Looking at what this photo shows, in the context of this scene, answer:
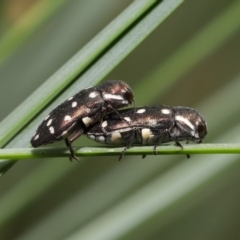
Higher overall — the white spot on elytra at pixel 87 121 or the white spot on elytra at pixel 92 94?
the white spot on elytra at pixel 92 94

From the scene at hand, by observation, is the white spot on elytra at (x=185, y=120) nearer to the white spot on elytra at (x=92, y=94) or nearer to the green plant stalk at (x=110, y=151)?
the white spot on elytra at (x=92, y=94)

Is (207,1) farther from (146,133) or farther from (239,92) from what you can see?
(146,133)

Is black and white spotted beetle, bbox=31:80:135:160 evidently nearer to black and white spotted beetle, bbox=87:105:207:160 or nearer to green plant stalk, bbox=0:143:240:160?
black and white spotted beetle, bbox=87:105:207:160

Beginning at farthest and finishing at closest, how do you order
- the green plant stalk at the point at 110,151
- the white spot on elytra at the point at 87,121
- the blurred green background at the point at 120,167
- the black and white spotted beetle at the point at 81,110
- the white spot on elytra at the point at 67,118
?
the blurred green background at the point at 120,167, the white spot on elytra at the point at 87,121, the white spot on elytra at the point at 67,118, the black and white spotted beetle at the point at 81,110, the green plant stalk at the point at 110,151

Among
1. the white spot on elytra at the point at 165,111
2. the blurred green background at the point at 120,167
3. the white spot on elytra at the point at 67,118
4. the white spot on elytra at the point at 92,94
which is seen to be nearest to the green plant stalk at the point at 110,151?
the blurred green background at the point at 120,167

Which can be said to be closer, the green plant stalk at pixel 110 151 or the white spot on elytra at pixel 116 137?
the green plant stalk at pixel 110 151

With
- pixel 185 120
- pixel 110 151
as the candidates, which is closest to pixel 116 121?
pixel 185 120

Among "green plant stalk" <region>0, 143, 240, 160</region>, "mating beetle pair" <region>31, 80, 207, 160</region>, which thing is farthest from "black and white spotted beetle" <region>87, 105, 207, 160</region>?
"green plant stalk" <region>0, 143, 240, 160</region>
